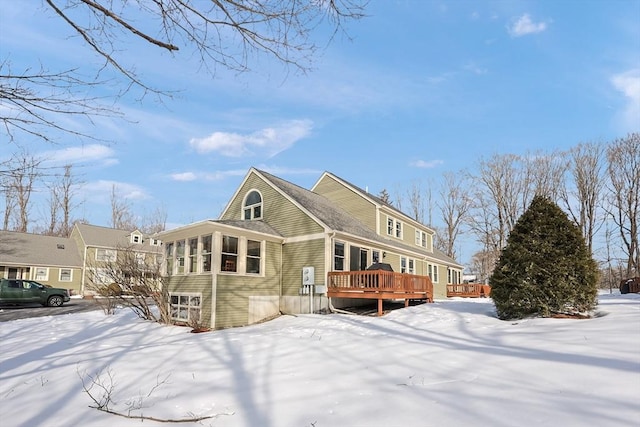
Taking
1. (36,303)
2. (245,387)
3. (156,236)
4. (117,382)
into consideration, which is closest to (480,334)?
(245,387)

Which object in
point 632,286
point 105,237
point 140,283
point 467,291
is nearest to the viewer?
point 140,283

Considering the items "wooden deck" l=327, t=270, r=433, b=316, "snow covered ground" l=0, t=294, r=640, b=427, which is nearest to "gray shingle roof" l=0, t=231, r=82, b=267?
"snow covered ground" l=0, t=294, r=640, b=427

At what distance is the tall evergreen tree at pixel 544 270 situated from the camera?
902 centimetres

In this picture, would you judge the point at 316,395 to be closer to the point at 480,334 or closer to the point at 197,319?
the point at 480,334

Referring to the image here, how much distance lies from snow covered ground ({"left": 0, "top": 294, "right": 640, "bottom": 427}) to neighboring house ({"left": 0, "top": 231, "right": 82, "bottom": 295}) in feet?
82.5

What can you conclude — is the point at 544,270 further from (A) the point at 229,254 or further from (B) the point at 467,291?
(B) the point at 467,291

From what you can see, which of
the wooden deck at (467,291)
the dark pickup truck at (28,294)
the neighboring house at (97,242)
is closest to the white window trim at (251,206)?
the dark pickup truck at (28,294)

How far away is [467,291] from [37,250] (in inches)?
1319

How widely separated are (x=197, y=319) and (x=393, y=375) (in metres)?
9.52

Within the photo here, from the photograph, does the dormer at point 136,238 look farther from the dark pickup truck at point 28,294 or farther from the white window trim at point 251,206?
the white window trim at point 251,206

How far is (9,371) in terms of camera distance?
7395mm

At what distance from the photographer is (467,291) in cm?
2922

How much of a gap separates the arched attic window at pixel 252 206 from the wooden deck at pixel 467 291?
16925 millimetres

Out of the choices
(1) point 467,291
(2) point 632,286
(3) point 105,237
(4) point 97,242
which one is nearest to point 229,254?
(1) point 467,291
